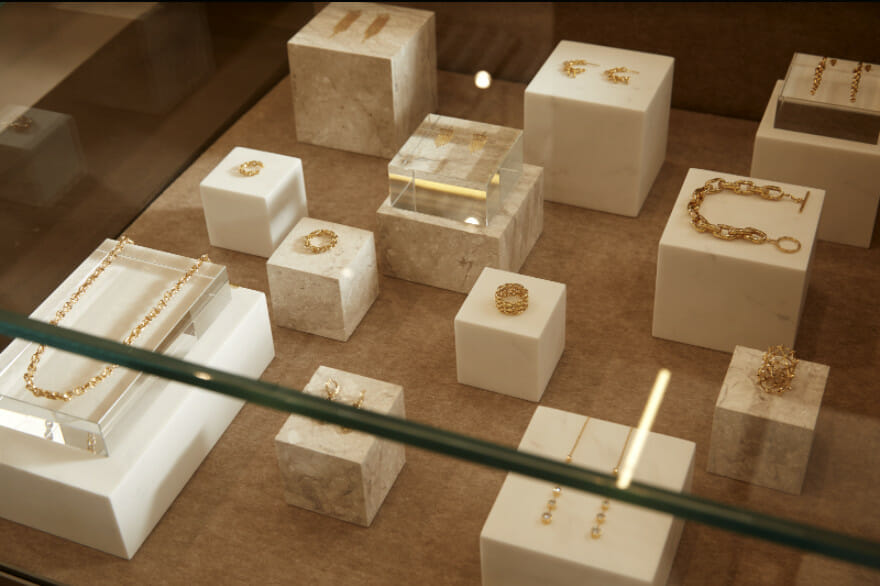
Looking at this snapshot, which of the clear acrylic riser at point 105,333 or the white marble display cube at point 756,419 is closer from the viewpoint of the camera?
the clear acrylic riser at point 105,333

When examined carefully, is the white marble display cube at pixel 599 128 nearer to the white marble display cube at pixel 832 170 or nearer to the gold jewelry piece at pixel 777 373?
the white marble display cube at pixel 832 170

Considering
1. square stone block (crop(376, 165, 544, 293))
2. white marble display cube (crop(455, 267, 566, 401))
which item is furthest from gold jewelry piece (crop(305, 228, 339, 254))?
white marble display cube (crop(455, 267, 566, 401))

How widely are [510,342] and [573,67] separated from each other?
128 cm

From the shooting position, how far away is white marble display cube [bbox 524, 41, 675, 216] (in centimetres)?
364

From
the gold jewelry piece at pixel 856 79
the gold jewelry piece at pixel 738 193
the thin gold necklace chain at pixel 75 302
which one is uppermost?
the gold jewelry piece at pixel 856 79

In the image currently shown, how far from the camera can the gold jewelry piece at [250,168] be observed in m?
3.62

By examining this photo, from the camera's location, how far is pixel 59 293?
112 inches

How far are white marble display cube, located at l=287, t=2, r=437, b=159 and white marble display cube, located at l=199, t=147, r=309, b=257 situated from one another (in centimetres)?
48

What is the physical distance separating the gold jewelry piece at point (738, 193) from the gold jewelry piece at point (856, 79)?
0.49 m

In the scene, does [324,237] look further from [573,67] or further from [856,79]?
[856,79]

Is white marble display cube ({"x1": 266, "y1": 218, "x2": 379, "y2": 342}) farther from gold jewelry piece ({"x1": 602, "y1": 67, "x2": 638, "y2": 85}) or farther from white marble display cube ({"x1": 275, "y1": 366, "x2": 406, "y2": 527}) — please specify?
gold jewelry piece ({"x1": 602, "y1": 67, "x2": 638, "y2": 85})

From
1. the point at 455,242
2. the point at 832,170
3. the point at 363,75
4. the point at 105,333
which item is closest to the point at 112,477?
the point at 105,333

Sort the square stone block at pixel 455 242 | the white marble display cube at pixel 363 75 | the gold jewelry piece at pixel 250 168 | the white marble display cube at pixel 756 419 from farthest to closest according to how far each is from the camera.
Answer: the white marble display cube at pixel 363 75 < the gold jewelry piece at pixel 250 168 < the square stone block at pixel 455 242 < the white marble display cube at pixel 756 419

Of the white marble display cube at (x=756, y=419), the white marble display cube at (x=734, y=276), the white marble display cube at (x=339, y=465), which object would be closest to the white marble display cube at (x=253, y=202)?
the white marble display cube at (x=339, y=465)
